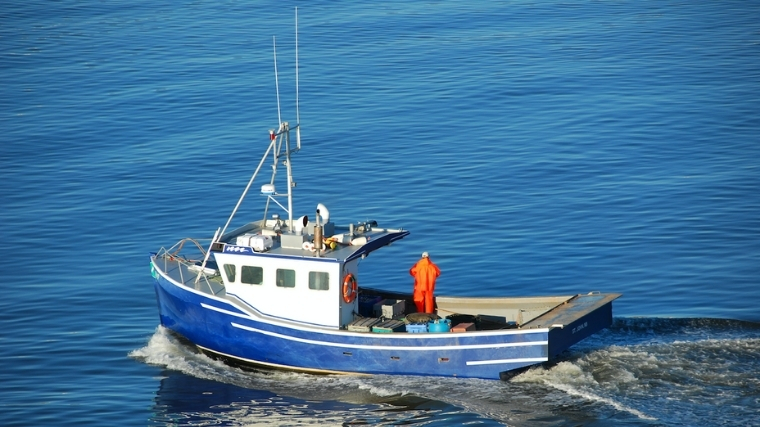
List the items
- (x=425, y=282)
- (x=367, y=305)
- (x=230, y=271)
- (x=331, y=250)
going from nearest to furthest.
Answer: (x=331, y=250) → (x=230, y=271) → (x=425, y=282) → (x=367, y=305)

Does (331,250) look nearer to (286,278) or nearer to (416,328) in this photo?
(286,278)

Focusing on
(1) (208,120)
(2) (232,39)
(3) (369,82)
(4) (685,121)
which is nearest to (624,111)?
(4) (685,121)

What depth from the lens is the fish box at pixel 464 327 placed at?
2465 centimetres

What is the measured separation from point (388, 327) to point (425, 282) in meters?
1.43

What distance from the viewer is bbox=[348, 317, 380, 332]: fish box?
24.7 m

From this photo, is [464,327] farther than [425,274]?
No

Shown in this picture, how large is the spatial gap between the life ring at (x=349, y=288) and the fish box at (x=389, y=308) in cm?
101

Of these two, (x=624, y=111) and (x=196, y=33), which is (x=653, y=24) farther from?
(x=196, y=33)

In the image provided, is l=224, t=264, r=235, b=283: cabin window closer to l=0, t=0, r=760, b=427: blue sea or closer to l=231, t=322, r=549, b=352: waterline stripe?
l=231, t=322, r=549, b=352: waterline stripe

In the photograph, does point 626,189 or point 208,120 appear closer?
point 626,189

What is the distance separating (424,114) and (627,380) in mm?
26401

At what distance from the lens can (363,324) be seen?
2498 cm

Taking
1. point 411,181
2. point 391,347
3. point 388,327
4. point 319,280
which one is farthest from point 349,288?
point 411,181

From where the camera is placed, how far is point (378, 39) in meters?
62.8
